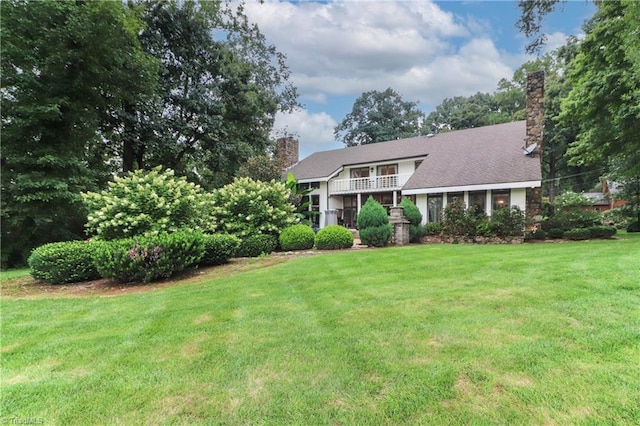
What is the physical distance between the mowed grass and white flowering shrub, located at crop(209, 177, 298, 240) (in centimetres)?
592

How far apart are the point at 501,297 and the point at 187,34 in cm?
1988

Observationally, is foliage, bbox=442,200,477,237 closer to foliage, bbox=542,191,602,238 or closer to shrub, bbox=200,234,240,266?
foliage, bbox=542,191,602,238

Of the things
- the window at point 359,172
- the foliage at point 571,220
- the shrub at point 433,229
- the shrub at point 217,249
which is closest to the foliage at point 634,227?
the foliage at point 571,220

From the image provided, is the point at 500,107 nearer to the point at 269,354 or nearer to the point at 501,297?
the point at 501,297

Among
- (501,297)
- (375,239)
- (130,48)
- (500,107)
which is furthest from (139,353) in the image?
(500,107)

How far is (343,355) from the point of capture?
3023 millimetres

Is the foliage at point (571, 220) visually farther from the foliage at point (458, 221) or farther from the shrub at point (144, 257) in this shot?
the shrub at point (144, 257)

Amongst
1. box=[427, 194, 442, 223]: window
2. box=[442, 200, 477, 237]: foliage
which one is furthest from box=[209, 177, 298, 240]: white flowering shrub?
box=[427, 194, 442, 223]: window

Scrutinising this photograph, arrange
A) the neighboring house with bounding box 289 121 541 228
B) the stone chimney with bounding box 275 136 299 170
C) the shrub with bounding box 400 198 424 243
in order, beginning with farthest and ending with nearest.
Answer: the stone chimney with bounding box 275 136 299 170
the neighboring house with bounding box 289 121 541 228
the shrub with bounding box 400 198 424 243

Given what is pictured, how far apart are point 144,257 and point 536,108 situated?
17.2m

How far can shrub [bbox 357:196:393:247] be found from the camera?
12375 millimetres

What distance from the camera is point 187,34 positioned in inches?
701

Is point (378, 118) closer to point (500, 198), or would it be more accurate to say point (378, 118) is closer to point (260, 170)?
point (260, 170)

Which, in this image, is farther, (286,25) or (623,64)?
(286,25)
